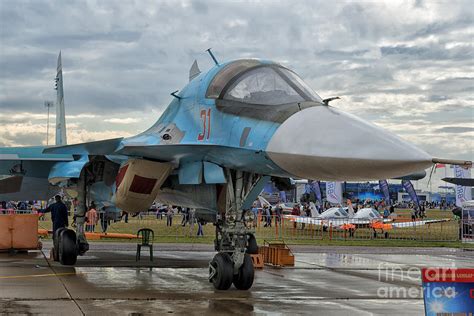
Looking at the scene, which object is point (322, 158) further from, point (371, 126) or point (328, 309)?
point (328, 309)

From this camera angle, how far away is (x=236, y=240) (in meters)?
9.64

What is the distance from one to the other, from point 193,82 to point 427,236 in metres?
21.1

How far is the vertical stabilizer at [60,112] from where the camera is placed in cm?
2023

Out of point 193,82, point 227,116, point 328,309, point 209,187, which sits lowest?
point 328,309

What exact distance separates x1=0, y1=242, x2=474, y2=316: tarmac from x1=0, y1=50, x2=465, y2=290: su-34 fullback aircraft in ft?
2.44

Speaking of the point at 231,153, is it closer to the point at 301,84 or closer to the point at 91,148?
the point at 301,84

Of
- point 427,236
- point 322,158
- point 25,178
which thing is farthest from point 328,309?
point 427,236

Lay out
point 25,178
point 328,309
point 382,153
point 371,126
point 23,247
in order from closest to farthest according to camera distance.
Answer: point 382,153 → point 371,126 → point 328,309 → point 25,178 → point 23,247

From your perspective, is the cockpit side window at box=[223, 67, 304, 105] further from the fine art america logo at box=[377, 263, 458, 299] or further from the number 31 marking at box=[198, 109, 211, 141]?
the fine art america logo at box=[377, 263, 458, 299]

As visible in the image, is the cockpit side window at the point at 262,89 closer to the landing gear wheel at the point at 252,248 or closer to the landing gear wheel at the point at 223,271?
the landing gear wheel at the point at 223,271

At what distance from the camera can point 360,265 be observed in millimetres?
15266

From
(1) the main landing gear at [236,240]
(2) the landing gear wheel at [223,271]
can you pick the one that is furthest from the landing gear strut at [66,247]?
(2) the landing gear wheel at [223,271]

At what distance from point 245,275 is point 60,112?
12717 mm

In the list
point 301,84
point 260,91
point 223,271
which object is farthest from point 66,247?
point 301,84
